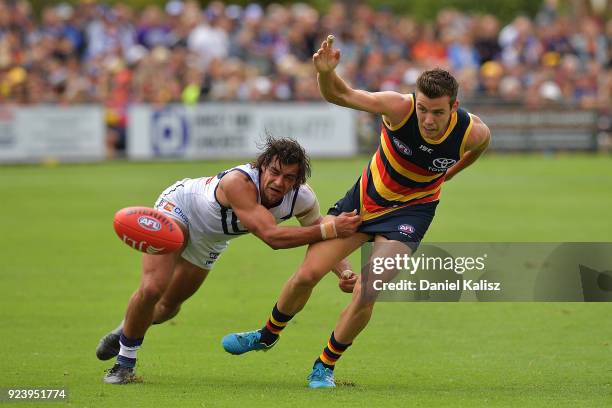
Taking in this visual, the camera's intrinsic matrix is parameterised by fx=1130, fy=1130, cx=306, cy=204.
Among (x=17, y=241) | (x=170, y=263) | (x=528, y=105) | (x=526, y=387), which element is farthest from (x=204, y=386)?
(x=528, y=105)

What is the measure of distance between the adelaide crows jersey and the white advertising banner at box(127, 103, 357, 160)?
1763 cm

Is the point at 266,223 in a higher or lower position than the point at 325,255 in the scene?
higher

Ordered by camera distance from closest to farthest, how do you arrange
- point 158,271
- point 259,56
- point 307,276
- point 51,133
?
point 307,276
point 158,271
point 51,133
point 259,56

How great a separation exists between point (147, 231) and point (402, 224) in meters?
1.93

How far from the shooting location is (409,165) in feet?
28.0

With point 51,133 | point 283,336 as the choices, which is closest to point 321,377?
point 283,336

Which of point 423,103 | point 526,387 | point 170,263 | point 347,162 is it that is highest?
point 423,103

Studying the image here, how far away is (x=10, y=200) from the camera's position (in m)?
20.4

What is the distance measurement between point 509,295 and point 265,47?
21.6 meters

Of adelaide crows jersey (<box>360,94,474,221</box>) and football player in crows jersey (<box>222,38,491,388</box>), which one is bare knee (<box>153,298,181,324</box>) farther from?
adelaide crows jersey (<box>360,94,474,221</box>)

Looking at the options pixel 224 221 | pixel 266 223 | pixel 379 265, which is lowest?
pixel 379 265

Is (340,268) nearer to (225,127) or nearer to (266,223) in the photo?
(266,223)

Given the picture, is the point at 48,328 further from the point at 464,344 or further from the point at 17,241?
the point at 17,241
